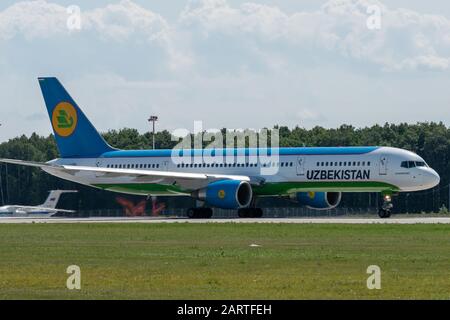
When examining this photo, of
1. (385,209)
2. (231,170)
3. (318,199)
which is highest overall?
(231,170)

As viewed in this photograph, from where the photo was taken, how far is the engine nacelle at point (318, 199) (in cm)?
7800

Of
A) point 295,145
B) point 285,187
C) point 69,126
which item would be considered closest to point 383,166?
point 285,187

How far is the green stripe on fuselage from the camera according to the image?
239 ft

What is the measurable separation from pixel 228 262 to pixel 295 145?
101m

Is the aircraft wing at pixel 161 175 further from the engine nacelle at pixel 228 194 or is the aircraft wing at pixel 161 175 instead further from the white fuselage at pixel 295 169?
the engine nacelle at pixel 228 194

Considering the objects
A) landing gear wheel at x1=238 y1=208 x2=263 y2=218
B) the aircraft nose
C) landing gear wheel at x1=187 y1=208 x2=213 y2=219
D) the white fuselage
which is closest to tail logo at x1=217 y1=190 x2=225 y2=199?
landing gear wheel at x1=238 y1=208 x2=263 y2=218

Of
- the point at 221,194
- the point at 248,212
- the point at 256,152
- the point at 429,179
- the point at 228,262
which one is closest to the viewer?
the point at 228,262

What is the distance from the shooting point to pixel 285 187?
75750mm

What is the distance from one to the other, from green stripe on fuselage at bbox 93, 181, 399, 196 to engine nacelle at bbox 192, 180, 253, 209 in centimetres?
133

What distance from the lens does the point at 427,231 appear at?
172 feet

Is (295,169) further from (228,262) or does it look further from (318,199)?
(228,262)

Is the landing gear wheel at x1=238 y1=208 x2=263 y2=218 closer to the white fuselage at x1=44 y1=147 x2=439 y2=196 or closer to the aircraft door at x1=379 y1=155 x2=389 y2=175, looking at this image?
the white fuselage at x1=44 y1=147 x2=439 y2=196

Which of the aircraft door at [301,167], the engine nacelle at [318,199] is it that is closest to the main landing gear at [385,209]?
the engine nacelle at [318,199]
